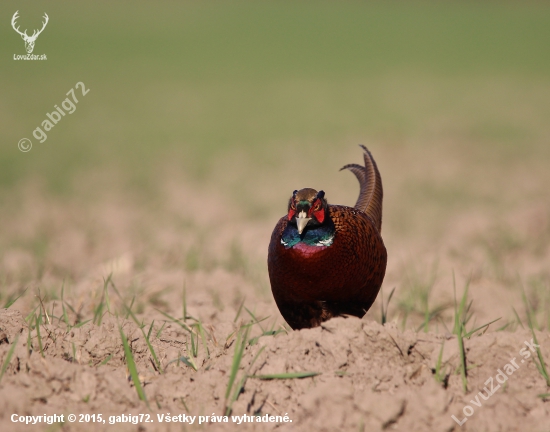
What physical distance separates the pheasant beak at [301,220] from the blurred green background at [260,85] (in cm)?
587

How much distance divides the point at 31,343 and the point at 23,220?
3960 mm

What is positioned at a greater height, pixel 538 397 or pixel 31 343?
pixel 31 343

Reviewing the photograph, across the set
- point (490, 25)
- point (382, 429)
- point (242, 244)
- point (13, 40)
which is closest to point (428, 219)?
point (242, 244)

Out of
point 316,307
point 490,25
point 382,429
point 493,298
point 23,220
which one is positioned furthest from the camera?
point 490,25

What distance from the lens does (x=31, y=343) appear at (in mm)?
2836

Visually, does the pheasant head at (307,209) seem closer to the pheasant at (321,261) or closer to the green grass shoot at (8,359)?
the pheasant at (321,261)

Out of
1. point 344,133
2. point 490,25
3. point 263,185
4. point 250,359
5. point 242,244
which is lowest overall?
point 250,359

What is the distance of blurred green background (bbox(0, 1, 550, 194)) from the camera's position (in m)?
10.4

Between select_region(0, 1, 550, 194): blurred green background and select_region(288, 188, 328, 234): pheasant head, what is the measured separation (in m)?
5.83

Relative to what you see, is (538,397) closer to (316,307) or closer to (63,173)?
(316,307)

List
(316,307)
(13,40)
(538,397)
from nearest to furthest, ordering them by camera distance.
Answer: (538,397)
(316,307)
(13,40)

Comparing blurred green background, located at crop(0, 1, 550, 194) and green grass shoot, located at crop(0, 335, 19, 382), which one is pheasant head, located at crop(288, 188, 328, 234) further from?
blurred green background, located at crop(0, 1, 550, 194)

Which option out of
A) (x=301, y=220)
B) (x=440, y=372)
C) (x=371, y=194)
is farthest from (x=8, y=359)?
(x=371, y=194)

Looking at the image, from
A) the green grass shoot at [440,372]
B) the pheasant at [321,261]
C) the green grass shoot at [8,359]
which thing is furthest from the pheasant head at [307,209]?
the green grass shoot at [8,359]
